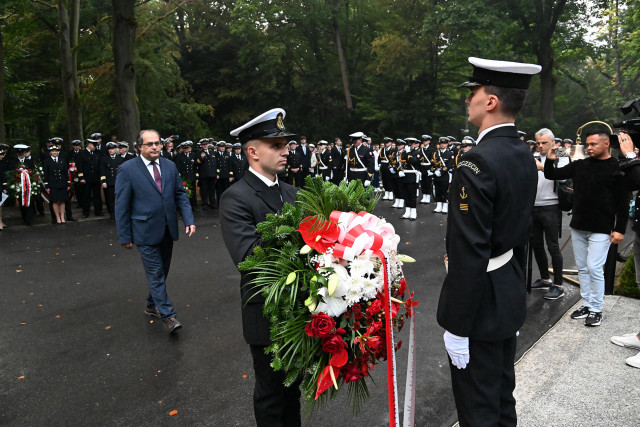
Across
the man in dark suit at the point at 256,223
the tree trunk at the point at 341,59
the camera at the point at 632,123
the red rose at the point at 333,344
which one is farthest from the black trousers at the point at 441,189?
the tree trunk at the point at 341,59

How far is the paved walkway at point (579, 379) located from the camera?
11.4ft

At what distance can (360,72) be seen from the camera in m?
36.1

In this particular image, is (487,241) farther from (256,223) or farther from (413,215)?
(413,215)

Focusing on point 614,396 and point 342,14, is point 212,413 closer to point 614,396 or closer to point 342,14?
point 614,396

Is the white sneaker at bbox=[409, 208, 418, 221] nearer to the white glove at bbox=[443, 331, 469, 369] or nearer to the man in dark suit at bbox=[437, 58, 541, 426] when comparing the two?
the man in dark suit at bbox=[437, 58, 541, 426]

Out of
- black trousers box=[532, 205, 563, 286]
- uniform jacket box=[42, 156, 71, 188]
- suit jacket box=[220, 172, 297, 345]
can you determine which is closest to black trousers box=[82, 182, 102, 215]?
uniform jacket box=[42, 156, 71, 188]

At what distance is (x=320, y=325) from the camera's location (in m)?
2.32

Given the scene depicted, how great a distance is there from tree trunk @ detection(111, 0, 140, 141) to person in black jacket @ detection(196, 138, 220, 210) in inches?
90.0

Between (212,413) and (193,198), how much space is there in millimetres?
12788

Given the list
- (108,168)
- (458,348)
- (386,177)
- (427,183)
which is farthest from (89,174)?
(458,348)

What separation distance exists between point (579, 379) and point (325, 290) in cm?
294

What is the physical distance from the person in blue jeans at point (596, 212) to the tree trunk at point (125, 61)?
13.2 m

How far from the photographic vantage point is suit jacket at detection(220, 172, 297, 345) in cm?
273

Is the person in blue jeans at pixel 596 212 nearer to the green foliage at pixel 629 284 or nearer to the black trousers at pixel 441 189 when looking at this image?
the green foliage at pixel 629 284
